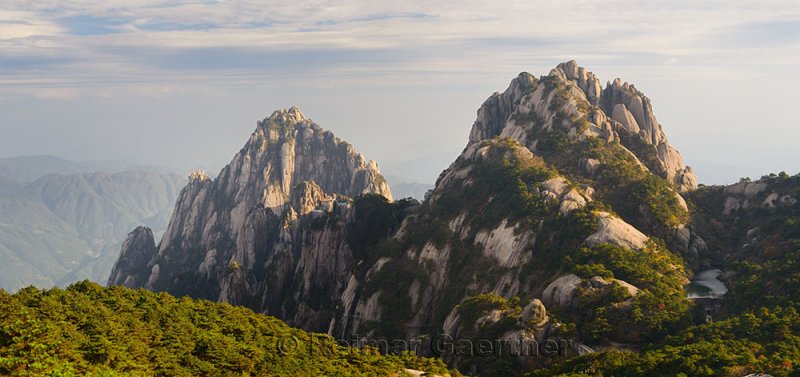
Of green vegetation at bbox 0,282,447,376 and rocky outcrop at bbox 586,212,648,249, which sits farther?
rocky outcrop at bbox 586,212,648,249

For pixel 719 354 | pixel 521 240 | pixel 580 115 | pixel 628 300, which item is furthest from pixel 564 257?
pixel 580 115

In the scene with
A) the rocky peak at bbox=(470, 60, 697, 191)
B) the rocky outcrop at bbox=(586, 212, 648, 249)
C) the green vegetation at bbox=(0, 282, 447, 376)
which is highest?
the rocky peak at bbox=(470, 60, 697, 191)

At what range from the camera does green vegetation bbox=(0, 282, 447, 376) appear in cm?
3594

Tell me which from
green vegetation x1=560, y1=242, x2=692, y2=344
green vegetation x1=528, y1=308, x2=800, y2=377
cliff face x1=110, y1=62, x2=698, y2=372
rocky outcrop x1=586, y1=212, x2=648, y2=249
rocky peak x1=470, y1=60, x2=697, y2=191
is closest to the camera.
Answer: green vegetation x1=528, y1=308, x2=800, y2=377

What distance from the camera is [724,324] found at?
5969 cm

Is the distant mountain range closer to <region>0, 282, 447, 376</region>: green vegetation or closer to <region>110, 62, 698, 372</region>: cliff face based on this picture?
<region>110, 62, 698, 372</region>: cliff face

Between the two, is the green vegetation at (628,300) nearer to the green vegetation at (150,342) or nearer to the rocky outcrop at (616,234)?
the rocky outcrop at (616,234)

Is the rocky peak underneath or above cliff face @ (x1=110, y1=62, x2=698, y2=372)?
above

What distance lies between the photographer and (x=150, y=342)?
45031mm

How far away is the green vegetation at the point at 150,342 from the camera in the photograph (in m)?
35.9

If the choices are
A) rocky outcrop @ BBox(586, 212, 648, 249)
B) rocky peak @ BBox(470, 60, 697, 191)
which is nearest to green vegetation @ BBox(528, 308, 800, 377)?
rocky outcrop @ BBox(586, 212, 648, 249)

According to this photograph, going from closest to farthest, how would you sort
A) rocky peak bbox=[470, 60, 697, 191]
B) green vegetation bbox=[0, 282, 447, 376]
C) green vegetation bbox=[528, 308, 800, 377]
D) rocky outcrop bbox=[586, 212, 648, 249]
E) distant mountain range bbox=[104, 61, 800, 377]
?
green vegetation bbox=[0, 282, 447, 376] → green vegetation bbox=[528, 308, 800, 377] → distant mountain range bbox=[104, 61, 800, 377] → rocky outcrop bbox=[586, 212, 648, 249] → rocky peak bbox=[470, 60, 697, 191]

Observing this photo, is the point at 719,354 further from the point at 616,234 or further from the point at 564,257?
the point at 616,234

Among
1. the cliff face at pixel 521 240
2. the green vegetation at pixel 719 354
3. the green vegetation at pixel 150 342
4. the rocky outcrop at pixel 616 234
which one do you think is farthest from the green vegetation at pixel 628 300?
the green vegetation at pixel 150 342
